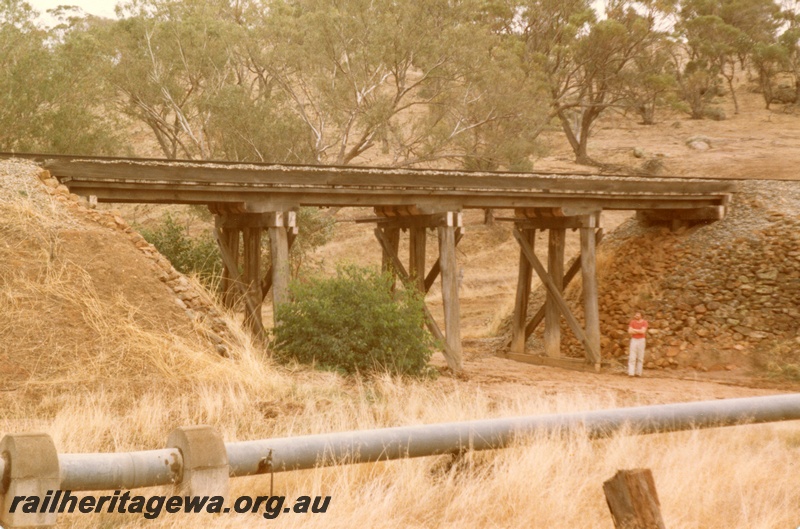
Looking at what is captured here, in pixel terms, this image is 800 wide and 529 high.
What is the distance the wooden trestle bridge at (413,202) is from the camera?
1290 centimetres

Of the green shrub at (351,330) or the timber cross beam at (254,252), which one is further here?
the timber cross beam at (254,252)

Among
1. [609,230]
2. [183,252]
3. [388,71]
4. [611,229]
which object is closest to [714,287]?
[183,252]

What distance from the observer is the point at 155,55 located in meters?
29.8

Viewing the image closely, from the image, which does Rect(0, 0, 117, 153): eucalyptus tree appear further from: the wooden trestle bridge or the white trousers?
the white trousers

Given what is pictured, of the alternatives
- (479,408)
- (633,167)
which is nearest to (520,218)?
(479,408)

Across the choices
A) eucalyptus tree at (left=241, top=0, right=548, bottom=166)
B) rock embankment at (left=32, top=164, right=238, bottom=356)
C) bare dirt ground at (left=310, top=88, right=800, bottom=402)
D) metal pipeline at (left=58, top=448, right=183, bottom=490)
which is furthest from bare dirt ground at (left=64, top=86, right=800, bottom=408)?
metal pipeline at (left=58, top=448, right=183, bottom=490)

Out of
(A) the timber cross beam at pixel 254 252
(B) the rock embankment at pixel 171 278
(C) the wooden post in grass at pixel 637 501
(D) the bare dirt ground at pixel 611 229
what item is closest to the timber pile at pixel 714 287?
(D) the bare dirt ground at pixel 611 229

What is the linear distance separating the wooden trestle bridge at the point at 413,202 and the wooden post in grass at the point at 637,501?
9362 millimetres

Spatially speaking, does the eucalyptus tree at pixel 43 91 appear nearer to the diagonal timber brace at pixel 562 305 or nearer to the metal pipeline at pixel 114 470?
the diagonal timber brace at pixel 562 305

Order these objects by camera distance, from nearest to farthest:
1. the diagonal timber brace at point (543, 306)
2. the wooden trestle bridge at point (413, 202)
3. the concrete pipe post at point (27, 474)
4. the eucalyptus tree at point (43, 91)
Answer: the concrete pipe post at point (27, 474)
the wooden trestle bridge at point (413, 202)
the diagonal timber brace at point (543, 306)
the eucalyptus tree at point (43, 91)

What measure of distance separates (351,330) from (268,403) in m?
3.68

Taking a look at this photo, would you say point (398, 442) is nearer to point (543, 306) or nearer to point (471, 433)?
point (471, 433)

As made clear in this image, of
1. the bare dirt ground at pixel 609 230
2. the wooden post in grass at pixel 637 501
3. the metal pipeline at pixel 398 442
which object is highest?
the metal pipeline at pixel 398 442

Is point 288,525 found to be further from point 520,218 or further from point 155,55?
point 155,55
